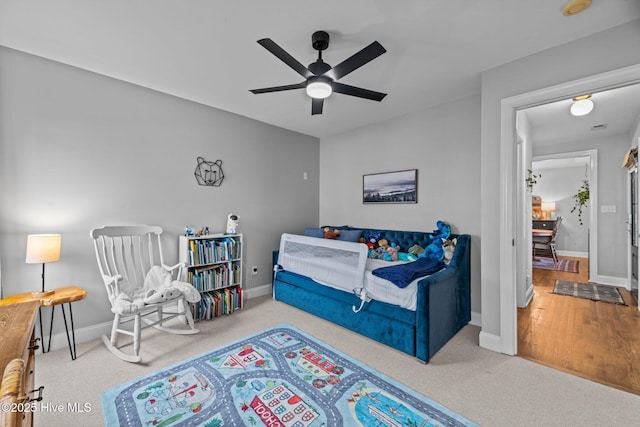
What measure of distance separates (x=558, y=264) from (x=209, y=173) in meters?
7.53

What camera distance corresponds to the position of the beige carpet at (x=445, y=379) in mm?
1706

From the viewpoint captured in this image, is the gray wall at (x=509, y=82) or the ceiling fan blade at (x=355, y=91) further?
the ceiling fan blade at (x=355, y=91)

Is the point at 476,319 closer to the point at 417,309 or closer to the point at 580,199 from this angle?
the point at 417,309

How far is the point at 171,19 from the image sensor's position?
6.28ft

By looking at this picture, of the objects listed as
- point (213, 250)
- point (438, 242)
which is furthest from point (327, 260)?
point (213, 250)

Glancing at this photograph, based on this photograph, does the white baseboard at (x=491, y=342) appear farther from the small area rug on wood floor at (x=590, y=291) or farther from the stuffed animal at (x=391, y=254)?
the small area rug on wood floor at (x=590, y=291)

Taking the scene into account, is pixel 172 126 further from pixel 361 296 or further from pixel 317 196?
pixel 361 296

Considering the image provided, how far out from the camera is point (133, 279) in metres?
2.84

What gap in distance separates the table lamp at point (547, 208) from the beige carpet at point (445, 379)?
23.1 feet

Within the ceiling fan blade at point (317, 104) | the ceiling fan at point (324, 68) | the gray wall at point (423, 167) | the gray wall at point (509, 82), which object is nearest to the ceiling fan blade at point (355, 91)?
the ceiling fan at point (324, 68)

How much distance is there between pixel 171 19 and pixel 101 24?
1.74 feet

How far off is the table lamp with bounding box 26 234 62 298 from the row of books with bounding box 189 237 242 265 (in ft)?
3.70

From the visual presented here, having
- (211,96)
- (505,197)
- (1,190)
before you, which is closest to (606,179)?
(505,197)

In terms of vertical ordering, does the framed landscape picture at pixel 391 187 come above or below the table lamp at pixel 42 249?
above
